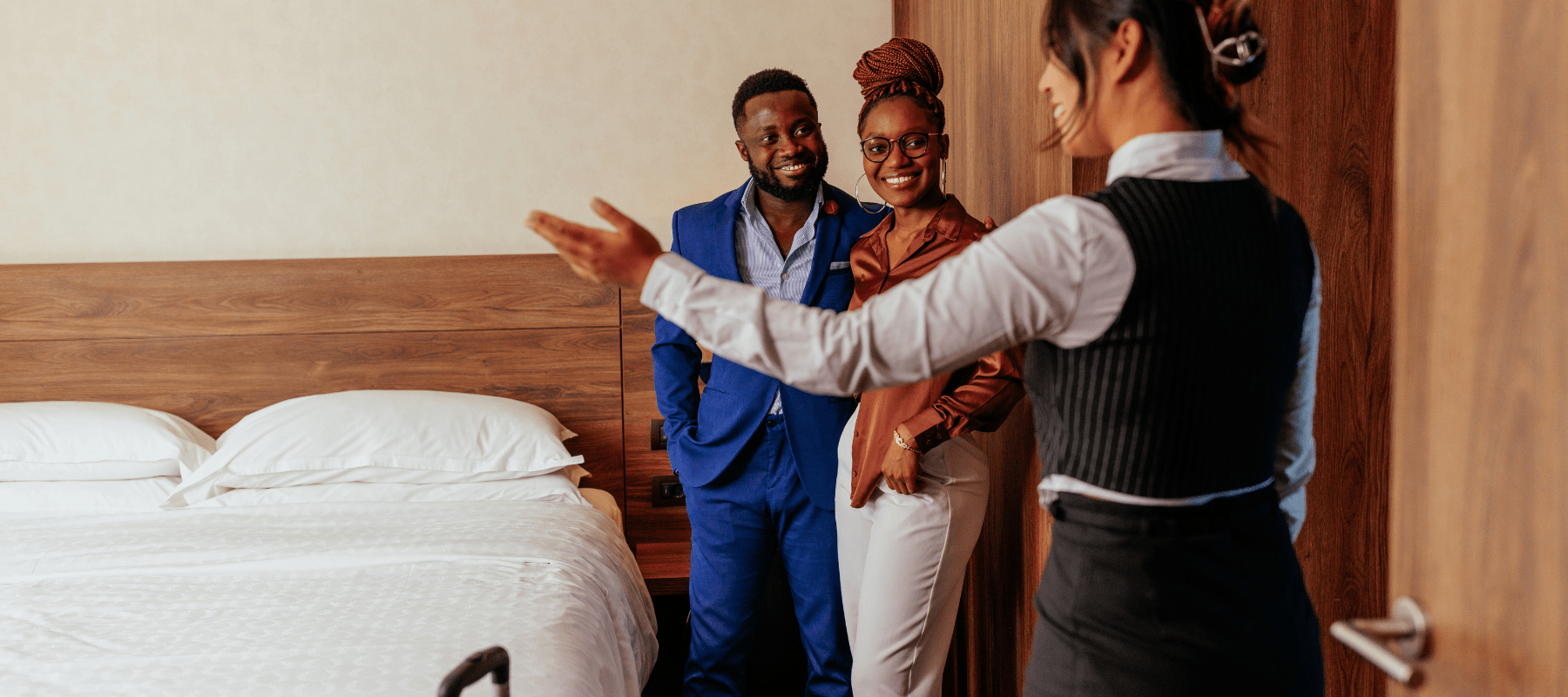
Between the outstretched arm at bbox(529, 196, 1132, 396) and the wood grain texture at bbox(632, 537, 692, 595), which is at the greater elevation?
the outstretched arm at bbox(529, 196, 1132, 396)

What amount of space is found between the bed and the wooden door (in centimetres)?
Result: 104

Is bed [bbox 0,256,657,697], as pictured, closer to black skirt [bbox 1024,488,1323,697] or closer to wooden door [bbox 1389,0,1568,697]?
black skirt [bbox 1024,488,1323,697]

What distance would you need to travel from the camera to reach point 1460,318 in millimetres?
615

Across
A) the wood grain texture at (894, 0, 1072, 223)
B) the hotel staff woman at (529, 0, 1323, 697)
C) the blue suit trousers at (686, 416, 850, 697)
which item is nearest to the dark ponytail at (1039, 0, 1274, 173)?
the hotel staff woman at (529, 0, 1323, 697)

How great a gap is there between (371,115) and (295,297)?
550mm

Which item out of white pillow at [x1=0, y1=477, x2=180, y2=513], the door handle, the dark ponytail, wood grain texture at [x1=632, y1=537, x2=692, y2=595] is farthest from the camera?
wood grain texture at [x1=632, y1=537, x2=692, y2=595]

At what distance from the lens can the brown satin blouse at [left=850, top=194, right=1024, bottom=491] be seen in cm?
134

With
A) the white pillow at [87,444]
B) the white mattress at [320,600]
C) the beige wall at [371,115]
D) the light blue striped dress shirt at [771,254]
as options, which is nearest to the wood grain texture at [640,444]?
the beige wall at [371,115]

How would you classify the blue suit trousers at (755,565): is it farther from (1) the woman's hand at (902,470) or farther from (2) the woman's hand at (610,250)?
(2) the woman's hand at (610,250)

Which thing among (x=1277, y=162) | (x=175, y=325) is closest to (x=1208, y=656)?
(x=1277, y=162)

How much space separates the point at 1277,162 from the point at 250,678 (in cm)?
163

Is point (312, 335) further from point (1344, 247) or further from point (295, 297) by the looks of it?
point (1344, 247)

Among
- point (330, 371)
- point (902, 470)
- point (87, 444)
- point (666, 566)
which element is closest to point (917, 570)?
point (902, 470)

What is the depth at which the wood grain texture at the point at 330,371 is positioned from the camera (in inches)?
103
